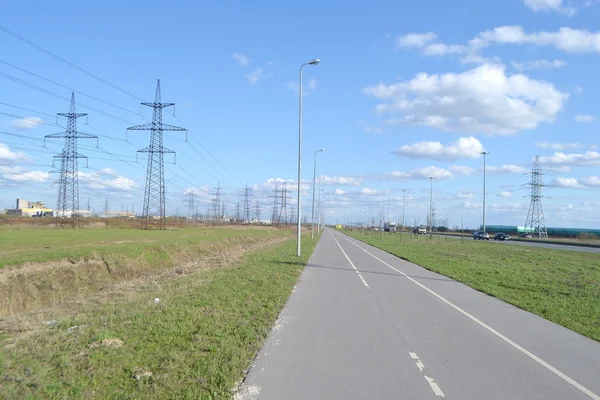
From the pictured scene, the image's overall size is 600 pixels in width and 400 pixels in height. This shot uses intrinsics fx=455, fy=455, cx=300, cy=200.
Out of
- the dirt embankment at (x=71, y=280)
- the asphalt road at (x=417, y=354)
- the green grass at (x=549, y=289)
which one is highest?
the asphalt road at (x=417, y=354)

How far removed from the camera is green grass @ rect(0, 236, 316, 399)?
5402 mm

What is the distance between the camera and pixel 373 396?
213 inches

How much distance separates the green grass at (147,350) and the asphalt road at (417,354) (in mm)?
492

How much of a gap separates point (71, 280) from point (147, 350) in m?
13.1

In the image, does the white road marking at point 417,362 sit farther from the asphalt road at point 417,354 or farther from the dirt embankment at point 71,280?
the dirt embankment at point 71,280

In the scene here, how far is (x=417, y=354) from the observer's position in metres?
7.26

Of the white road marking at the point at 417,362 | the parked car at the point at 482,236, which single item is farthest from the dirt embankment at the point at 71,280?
the parked car at the point at 482,236

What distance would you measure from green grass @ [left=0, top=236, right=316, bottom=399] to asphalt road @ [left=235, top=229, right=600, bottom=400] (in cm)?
49

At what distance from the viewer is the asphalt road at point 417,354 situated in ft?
18.6

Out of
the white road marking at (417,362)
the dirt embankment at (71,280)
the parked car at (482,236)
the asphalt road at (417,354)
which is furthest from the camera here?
the parked car at (482,236)

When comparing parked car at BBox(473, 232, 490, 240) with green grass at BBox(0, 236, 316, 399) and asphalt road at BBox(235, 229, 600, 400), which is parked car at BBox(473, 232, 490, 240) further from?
green grass at BBox(0, 236, 316, 399)

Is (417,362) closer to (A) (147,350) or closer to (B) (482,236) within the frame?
(A) (147,350)

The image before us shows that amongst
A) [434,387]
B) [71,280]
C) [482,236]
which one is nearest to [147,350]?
[434,387]

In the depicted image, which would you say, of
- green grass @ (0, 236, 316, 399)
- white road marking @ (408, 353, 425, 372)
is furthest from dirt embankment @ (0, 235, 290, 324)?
white road marking @ (408, 353, 425, 372)
